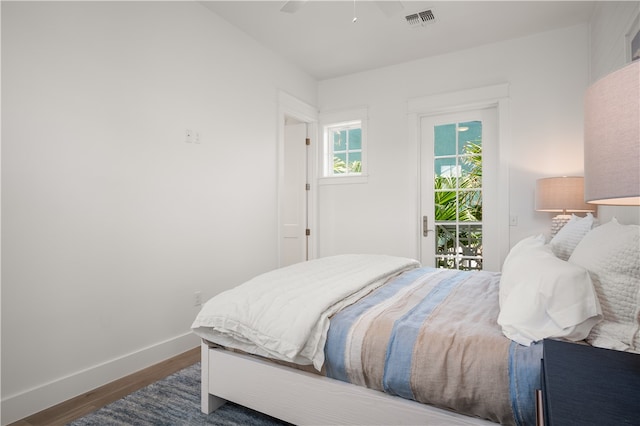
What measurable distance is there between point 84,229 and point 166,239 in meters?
0.57

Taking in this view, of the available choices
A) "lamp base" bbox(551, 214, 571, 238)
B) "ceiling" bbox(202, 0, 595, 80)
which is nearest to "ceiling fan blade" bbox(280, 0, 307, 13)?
"ceiling" bbox(202, 0, 595, 80)

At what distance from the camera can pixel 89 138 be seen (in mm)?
2090

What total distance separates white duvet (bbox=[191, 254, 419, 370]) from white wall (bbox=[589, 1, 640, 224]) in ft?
5.49

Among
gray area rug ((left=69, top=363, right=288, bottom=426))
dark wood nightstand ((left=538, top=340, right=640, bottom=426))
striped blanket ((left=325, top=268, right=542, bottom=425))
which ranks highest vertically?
dark wood nightstand ((left=538, top=340, right=640, bottom=426))

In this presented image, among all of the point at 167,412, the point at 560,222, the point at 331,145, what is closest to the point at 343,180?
the point at 331,145

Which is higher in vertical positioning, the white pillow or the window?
the window

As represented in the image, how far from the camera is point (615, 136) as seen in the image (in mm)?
626

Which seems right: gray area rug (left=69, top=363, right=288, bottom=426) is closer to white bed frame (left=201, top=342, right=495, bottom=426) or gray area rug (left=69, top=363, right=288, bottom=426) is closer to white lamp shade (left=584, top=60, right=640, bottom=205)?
white bed frame (left=201, top=342, right=495, bottom=426)

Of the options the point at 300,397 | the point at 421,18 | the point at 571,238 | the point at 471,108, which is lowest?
the point at 300,397

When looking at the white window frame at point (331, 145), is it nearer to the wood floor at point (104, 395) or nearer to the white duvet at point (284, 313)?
the white duvet at point (284, 313)

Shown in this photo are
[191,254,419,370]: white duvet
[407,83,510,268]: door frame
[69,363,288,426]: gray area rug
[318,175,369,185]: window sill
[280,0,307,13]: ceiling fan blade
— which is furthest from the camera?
[318,175,369,185]: window sill

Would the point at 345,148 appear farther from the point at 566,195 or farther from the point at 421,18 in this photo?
the point at 566,195

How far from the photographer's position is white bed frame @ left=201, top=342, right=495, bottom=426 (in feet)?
4.24

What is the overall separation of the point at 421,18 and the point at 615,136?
2.84m
